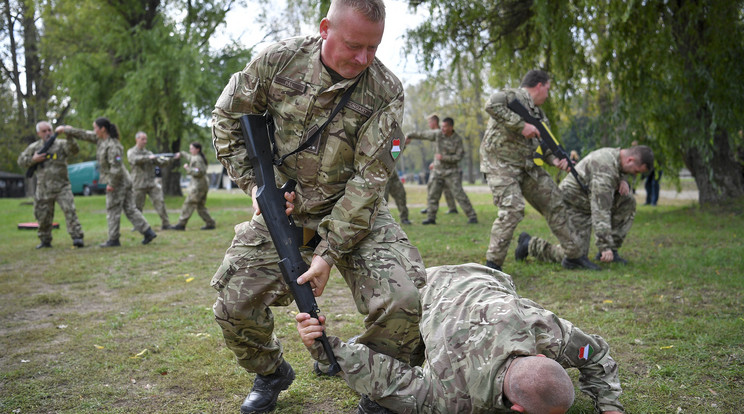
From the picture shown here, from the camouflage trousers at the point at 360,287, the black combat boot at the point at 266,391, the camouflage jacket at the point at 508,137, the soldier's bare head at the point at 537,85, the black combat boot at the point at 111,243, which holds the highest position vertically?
the soldier's bare head at the point at 537,85

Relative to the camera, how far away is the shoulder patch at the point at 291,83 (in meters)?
2.96

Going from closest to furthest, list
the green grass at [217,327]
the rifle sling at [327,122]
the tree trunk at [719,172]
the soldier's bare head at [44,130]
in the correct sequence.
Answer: the rifle sling at [327,122]
the green grass at [217,327]
the soldier's bare head at [44,130]
the tree trunk at [719,172]

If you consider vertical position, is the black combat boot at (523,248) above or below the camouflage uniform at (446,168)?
below

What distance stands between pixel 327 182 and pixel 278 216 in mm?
324

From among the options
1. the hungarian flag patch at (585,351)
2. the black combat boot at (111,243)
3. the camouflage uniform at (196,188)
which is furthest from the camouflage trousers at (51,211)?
the hungarian flag patch at (585,351)

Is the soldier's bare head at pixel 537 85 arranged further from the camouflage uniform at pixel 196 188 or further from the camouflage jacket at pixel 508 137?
the camouflage uniform at pixel 196 188

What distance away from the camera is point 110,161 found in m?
10.5

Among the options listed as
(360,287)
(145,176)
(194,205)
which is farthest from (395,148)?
(145,176)

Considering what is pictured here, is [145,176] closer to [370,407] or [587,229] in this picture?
[587,229]

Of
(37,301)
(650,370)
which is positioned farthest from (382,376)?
(37,301)

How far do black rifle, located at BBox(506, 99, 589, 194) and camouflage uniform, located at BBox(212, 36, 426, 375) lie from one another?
3944mm

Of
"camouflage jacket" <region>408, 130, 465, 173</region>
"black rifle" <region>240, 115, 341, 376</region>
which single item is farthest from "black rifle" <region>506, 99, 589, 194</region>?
"camouflage jacket" <region>408, 130, 465, 173</region>

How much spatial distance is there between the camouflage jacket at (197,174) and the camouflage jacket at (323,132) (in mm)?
10266

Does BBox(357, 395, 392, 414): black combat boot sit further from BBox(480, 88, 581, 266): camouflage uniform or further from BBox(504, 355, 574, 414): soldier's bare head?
BBox(480, 88, 581, 266): camouflage uniform
